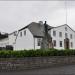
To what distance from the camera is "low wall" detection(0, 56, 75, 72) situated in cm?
1198

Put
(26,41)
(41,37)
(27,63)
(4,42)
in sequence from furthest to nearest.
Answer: (4,42) < (26,41) < (41,37) < (27,63)

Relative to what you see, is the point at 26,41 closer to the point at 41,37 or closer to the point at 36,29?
the point at 36,29

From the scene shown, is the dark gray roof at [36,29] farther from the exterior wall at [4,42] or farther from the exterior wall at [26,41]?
the exterior wall at [4,42]

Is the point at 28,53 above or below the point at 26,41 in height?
below

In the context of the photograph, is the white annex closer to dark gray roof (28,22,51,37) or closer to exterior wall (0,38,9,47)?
dark gray roof (28,22,51,37)

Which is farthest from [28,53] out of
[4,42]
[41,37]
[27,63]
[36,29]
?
[4,42]

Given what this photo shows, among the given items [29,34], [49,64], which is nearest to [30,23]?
[29,34]

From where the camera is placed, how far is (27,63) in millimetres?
12742

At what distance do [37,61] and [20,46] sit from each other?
3009cm

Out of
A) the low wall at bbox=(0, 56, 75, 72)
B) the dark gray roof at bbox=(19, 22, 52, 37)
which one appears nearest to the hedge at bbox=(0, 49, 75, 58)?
the low wall at bbox=(0, 56, 75, 72)

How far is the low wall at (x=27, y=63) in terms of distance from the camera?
12.0 m

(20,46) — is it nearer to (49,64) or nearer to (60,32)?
(60,32)

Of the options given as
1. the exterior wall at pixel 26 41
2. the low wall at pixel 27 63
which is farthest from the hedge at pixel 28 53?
the exterior wall at pixel 26 41

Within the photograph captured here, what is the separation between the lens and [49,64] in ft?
45.9
